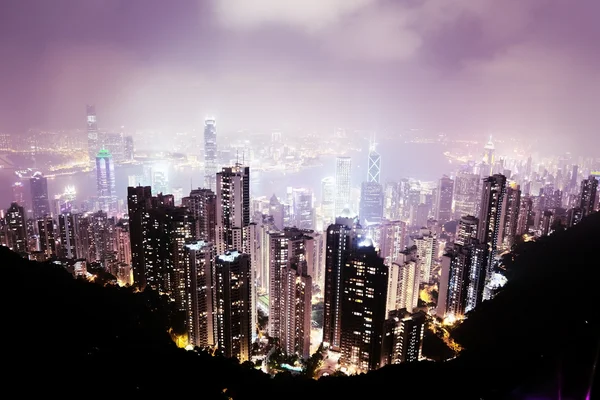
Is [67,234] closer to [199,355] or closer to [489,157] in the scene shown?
[199,355]

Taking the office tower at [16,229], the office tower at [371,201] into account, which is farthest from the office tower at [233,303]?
the office tower at [371,201]

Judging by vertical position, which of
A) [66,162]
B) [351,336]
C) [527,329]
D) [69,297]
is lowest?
[351,336]

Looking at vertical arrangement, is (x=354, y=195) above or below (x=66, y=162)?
below

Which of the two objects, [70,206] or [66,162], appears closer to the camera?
[70,206]

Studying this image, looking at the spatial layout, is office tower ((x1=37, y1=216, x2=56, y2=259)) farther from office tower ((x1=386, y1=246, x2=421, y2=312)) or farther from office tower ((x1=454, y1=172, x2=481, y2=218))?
office tower ((x1=454, y1=172, x2=481, y2=218))

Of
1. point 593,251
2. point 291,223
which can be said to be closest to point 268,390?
point 593,251

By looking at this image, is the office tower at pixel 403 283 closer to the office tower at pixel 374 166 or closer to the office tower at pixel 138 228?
the office tower at pixel 138 228

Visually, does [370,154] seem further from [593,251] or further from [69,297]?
[69,297]

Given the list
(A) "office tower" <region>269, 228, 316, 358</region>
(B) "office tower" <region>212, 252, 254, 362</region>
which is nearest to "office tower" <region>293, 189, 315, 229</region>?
(A) "office tower" <region>269, 228, 316, 358</region>
